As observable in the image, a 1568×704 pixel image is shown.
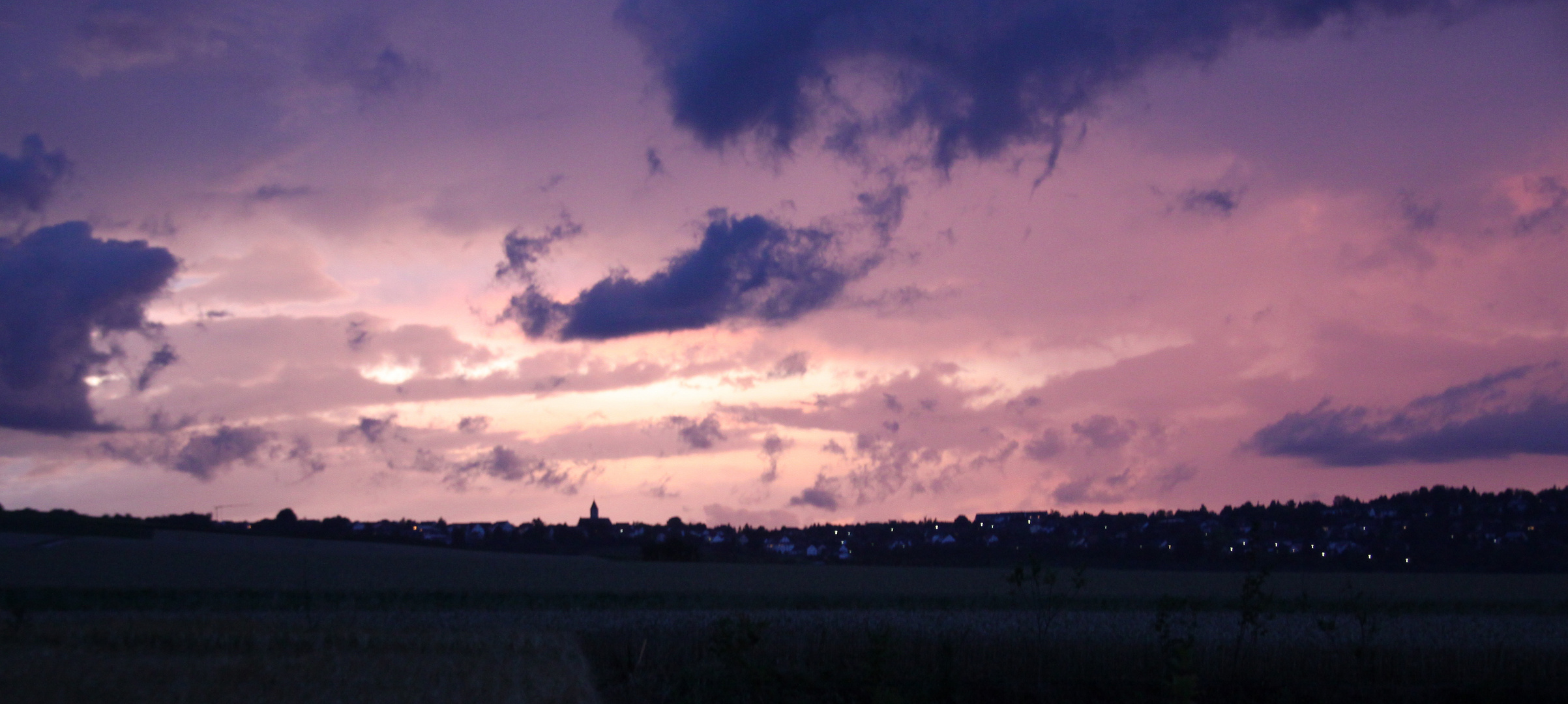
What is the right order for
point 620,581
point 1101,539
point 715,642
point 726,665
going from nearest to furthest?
point 726,665, point 715,642, point 620,581, point 1101,539

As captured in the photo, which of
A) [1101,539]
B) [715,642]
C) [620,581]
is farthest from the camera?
[1101,539]

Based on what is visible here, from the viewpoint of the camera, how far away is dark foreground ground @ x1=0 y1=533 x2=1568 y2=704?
19.4 metres

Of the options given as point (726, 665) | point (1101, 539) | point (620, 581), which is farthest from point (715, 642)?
point (1101, 539)

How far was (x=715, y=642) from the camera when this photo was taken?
2309 cm

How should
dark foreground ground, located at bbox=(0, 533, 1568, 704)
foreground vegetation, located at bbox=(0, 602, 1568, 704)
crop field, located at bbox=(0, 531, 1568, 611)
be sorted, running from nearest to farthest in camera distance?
foreground vegetation, located at bbox=(0, 602, 1568, 704)
dark foreground ground, located at bbox=(0, 533, 1568, 704)
crop field, located at bbox=(0, 531, 1568, 611)

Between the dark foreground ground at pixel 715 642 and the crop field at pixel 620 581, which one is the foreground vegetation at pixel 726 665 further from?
the crop field at pixel 620 581

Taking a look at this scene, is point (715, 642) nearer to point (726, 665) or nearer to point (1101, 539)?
point (726, 665)

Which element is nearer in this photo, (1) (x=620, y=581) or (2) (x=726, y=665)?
(2) (x=726, y=665)

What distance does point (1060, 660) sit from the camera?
83.5 ft

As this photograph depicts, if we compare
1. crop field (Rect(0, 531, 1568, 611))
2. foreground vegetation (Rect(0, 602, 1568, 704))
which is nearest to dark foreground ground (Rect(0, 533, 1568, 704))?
foreground vegetation (Rect(0, 602, 1568, 704))

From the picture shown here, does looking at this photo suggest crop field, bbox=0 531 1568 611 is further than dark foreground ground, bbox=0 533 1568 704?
Yes

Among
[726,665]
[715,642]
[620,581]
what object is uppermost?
[715,642]

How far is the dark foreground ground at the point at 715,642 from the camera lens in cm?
1938

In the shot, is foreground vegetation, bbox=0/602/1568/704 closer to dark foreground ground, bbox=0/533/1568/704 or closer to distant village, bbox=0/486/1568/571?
dark foreground ground, bbox=0/533/1568/704
